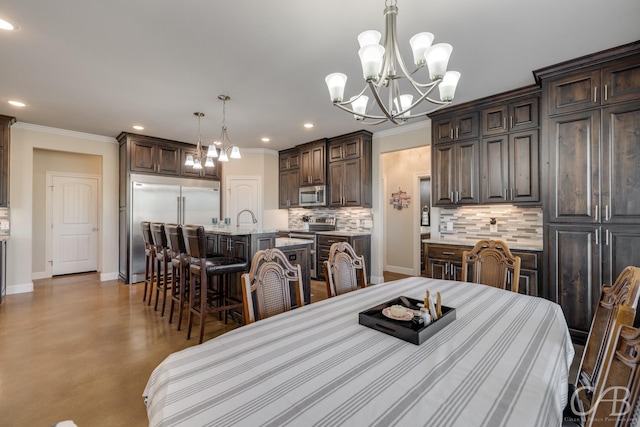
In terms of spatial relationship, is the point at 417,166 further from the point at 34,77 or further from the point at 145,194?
the point at 34,77

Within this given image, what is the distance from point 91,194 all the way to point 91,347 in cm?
446

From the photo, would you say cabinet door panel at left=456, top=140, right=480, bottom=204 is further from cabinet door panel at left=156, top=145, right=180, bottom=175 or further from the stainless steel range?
cabinet door panel at left=156, top=145, right=180, bottom=175

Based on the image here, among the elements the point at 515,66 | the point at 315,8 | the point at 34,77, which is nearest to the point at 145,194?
the point at 34,77

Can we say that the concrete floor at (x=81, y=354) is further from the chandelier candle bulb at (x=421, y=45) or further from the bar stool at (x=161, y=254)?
the chandelier candle bulb at (x=421, y=45)

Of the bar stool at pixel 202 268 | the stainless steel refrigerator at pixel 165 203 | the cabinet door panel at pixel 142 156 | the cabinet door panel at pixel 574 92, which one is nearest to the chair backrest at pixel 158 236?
the bar stool at pixel 202 268

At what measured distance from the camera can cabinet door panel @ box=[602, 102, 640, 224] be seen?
2.41 metres

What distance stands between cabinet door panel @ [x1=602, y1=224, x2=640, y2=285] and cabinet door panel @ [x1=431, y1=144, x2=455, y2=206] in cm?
154

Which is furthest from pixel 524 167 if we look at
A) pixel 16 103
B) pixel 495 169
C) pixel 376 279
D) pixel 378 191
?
pixel 16 103

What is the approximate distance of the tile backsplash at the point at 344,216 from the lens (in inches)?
206

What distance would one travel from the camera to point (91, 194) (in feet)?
19.4

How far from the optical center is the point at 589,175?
2621 millimetres

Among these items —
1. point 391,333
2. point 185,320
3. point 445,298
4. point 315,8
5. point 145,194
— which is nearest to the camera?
point 391,333

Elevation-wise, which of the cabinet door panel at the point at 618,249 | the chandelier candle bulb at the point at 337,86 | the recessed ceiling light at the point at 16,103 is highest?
the recessed ceiling light at the point at 16,103

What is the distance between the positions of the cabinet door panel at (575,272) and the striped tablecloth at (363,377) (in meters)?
1.80
